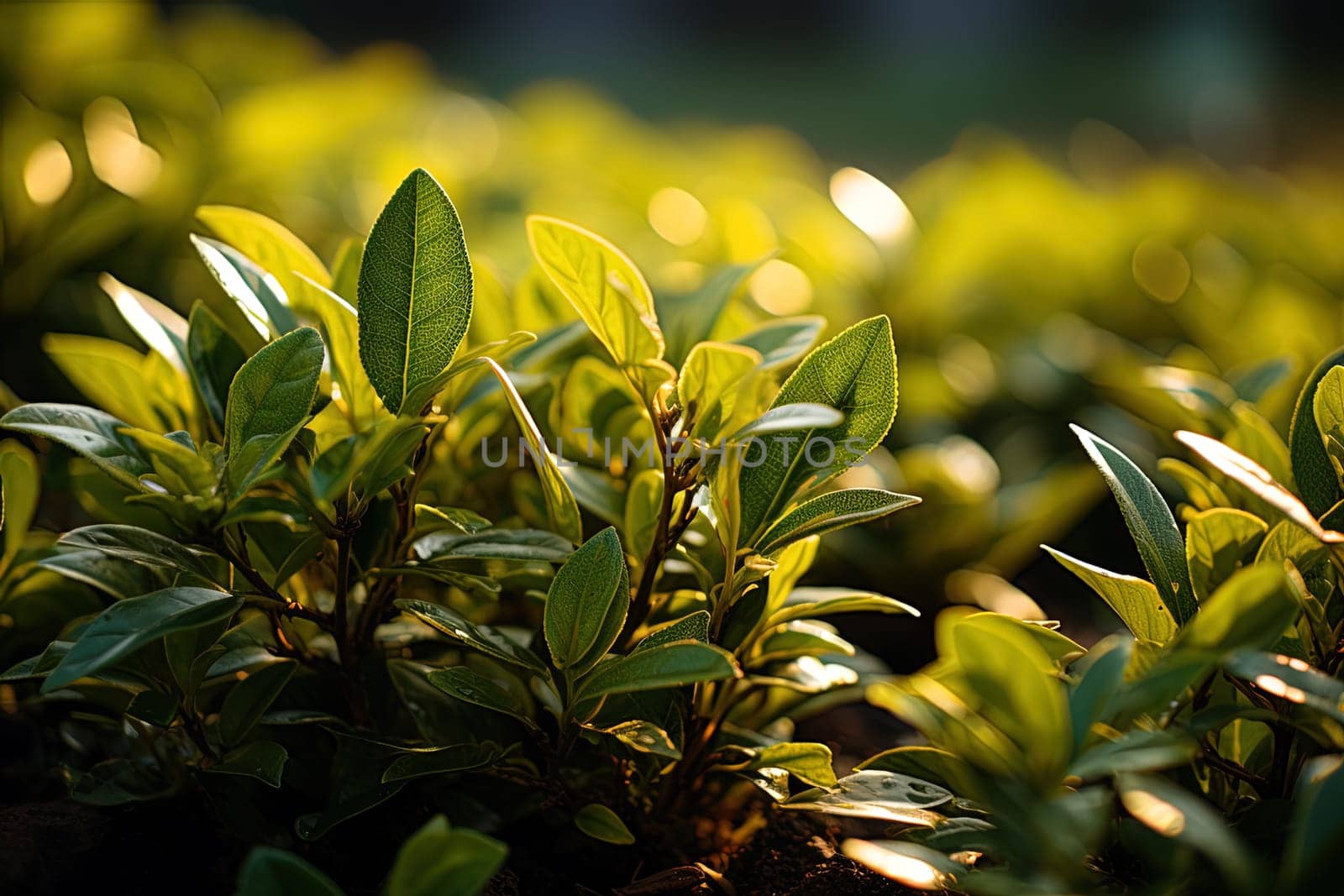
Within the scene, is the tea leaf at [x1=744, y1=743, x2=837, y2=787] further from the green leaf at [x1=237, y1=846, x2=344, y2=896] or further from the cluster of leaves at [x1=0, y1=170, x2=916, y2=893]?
the green leaf at [x1=237, y1=846, x2=344, y2=896]

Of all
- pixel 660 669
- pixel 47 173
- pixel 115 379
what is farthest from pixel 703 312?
pixel 47 173

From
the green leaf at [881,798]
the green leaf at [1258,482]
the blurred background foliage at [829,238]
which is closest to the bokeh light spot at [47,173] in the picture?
the blurred background foliage at [829,238]

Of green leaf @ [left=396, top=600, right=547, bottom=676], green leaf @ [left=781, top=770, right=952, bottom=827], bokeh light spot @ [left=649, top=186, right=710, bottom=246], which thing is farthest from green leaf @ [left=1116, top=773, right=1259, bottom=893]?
bokeh light spot @ [left=649, top=186, right=710, bottom=246]

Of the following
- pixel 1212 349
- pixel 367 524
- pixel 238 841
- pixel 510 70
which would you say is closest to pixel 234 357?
pixel 367 524

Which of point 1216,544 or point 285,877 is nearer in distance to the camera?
point 285,877

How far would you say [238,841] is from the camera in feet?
2.65

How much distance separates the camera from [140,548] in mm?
708

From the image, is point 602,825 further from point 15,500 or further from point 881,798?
point 15,500

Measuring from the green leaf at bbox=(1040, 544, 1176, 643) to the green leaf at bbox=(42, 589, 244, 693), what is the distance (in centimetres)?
56

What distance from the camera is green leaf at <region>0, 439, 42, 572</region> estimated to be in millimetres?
849

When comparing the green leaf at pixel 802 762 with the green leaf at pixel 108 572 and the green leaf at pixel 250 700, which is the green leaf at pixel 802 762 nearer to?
the green leaf at pixel 250 700

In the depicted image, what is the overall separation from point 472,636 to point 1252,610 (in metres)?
0.49

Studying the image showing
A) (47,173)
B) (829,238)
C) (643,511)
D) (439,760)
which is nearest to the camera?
(439,760)

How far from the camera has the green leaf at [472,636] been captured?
0.72 metres
